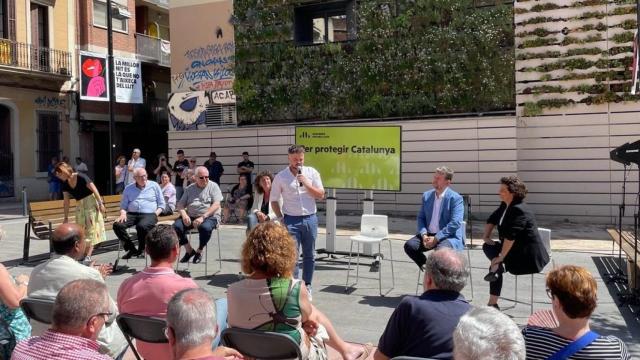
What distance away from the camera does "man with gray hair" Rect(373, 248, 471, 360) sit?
306 cm

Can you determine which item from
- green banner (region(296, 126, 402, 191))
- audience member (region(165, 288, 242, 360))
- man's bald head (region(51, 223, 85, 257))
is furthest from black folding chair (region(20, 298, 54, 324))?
green banner (region(296, 126, 402, 191))

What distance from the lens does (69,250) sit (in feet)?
14.6

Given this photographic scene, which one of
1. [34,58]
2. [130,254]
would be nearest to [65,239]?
[130,254]

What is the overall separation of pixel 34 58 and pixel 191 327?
22.8 m

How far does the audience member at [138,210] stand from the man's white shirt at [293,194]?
8.39 ft

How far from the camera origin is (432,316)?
311 cm

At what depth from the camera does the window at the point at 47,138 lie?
23094mm

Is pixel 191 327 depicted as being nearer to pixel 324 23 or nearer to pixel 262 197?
pixel 262 197

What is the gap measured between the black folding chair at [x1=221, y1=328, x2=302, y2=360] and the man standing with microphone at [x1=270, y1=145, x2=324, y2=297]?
153 inches

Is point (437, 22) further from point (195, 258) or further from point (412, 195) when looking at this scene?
point (195, 258)

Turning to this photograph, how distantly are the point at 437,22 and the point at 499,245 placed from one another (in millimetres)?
10330

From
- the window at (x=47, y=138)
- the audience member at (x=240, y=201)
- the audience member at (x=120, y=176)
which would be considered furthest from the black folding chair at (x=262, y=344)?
the window at (x=47, y=138)

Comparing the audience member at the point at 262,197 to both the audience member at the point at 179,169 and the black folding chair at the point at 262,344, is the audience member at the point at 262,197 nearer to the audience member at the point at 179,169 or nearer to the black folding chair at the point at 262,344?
the black folding chair at the point at 262,344

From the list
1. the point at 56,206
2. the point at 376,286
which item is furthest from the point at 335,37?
the point at 376,286
